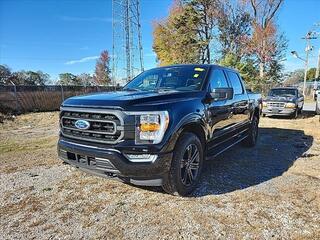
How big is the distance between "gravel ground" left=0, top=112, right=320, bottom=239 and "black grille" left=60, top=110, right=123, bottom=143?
88 cm

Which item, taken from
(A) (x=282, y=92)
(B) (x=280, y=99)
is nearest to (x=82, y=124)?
(B) (x=280, y=99)

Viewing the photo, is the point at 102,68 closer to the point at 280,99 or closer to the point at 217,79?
the point at 280,99

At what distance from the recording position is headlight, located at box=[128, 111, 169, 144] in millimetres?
3342

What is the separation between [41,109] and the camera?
55.2ft

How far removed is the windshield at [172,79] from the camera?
4578 millimetres

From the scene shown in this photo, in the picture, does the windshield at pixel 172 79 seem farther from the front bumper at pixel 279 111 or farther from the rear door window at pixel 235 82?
the front bumper at pixel 279 111

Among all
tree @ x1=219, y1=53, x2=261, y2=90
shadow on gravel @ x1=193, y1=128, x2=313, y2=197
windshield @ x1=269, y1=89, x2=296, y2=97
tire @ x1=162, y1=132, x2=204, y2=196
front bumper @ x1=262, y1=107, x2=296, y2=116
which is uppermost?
tree @ x1=219, y1=53, x2=261, y2=90

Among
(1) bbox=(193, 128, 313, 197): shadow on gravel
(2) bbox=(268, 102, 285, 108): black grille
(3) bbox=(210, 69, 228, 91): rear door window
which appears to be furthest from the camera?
(2) bbox=(268, 102, 285, 108): black grille

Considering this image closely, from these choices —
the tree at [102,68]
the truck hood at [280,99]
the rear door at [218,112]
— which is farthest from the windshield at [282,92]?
the tree at [102,68]

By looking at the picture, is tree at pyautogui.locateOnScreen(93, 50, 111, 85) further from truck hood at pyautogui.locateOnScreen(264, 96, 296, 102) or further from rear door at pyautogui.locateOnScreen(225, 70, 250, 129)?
rear door at pyautogui.locateOnScreen(225, 70, 250, 129)

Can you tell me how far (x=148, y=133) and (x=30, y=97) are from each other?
49.5ft

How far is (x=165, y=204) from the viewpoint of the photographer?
3.68 m

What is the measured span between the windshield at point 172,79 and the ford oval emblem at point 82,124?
4.67ft

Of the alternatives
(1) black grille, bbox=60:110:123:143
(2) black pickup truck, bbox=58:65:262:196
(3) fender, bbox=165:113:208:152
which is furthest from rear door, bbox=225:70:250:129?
(1) black grille, bbox=60:110:123:143
